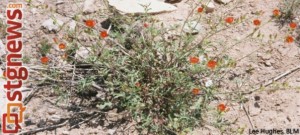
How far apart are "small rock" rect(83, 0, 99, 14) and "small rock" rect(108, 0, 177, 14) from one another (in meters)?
0.26

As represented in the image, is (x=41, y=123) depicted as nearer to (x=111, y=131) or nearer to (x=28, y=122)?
(x=28, y=122)

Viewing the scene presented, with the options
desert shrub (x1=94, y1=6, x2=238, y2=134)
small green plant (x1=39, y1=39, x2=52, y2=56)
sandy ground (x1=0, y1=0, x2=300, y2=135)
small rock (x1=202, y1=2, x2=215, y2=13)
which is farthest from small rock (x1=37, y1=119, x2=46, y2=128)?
small rock (x1=202, y1=2, x2=215, y2=13)

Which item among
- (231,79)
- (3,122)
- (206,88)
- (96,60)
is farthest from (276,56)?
(3,122)

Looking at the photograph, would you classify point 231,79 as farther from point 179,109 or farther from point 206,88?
point 179,109

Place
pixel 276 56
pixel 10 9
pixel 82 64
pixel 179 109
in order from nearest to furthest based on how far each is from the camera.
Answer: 1. pixel 179 109
2. pixel 82 64
3. pixel 276 56
4. pixel 10 9

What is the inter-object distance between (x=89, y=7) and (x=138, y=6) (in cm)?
61

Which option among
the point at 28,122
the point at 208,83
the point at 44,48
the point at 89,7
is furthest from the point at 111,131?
the point at 89,7

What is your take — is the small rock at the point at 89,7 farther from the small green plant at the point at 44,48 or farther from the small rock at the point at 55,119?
the small rock at the point at 55,119

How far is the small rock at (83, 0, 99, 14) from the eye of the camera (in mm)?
4188

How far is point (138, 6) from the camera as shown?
4.04 metres

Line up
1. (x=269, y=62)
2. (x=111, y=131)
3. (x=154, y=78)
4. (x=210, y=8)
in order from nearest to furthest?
(x=111, y=131) → (x=154, y=78) → (x=269, y=62) → (x=210, y=8)

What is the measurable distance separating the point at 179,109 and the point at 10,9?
2.34m

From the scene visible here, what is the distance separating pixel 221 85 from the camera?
11.9ft

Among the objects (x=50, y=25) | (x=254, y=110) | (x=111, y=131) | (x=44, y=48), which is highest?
(x=50, y=25)
